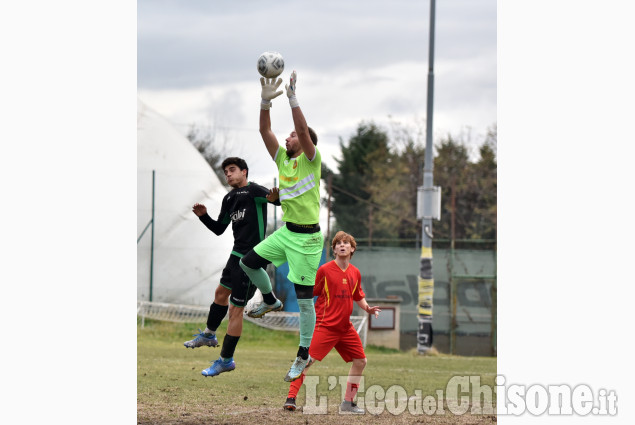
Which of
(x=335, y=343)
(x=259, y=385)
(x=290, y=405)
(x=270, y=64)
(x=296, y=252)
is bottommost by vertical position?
(x=259, y=385)

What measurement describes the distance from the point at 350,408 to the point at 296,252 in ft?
7.39

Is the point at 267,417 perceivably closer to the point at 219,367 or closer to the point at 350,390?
the point at 219,367

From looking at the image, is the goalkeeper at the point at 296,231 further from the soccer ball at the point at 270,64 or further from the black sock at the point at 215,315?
the black sock at the point at 215,315

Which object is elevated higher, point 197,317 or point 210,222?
point 210,222

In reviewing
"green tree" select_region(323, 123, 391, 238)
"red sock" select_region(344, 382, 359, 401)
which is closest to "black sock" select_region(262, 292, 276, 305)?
"red sock" select_region(344, 382, 359, 401)

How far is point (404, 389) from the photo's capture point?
12.2m

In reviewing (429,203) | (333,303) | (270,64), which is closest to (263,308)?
(333,303)

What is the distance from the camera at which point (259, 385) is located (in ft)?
39.9

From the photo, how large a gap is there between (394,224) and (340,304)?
27.6 meters

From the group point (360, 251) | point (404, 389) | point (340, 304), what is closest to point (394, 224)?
point (360, 251)

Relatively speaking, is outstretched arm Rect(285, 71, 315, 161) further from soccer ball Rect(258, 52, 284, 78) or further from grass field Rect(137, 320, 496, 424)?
grass field Rect(137, 320, 496, 424)

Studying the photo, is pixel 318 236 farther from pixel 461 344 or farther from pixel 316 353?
pixel 461 344

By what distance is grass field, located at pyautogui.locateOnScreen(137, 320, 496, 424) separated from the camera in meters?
9.45

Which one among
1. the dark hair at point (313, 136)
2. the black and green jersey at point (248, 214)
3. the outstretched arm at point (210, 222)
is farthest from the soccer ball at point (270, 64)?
the outstretched arm at point (210, 222)
